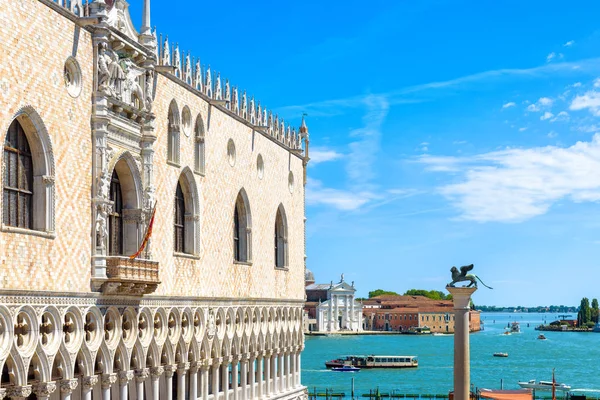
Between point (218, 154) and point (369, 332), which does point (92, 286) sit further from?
point (369, 332)

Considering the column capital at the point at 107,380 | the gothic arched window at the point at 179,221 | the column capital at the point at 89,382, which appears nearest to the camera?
the column capital at the point at 89,382

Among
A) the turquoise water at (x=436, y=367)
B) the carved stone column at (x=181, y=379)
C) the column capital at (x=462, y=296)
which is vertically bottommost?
the turquoise water at (x=436, y=367)

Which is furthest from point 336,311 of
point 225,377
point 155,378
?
point 155,378

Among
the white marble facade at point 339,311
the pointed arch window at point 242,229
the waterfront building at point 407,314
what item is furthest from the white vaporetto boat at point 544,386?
the white marble facade at point 339,311

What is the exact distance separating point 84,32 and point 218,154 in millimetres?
8225

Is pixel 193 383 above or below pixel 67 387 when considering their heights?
below

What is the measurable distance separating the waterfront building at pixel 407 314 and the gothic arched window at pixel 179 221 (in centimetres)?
13000

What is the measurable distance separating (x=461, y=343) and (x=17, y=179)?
10190 mm

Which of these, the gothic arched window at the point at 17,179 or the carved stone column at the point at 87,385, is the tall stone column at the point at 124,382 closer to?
the carved stone column at the point at 87,385

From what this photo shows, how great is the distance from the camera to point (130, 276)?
20.6 meters

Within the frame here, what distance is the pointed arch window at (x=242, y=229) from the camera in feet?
97.8

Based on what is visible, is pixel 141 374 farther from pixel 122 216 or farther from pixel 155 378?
pixel 122 216

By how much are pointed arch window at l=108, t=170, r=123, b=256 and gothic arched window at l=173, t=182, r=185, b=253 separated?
287cm

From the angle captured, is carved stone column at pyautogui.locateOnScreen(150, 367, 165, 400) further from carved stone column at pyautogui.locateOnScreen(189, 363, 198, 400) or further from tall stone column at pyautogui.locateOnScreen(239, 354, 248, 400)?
tall stone column at pyautogui.locateOnScreen(239, 354, 248, 400)
